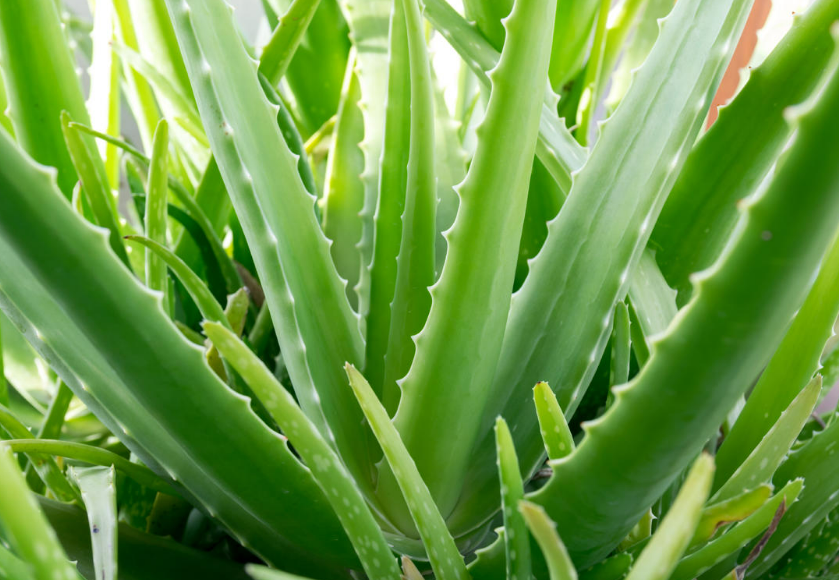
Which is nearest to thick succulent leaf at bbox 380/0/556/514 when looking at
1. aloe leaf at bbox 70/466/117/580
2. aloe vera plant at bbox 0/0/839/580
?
aloe vera plant at bbox 0/0/839/580

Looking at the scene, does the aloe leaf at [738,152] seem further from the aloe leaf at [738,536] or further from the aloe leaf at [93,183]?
the aloe leaf at [93,183]

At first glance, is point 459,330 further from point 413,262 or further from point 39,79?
point 39,79

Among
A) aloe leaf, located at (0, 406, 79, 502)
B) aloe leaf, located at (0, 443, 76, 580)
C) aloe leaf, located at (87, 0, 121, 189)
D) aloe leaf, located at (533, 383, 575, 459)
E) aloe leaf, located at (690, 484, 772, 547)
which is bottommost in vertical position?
aloe leaf, located at (0, 406, 79, 502)

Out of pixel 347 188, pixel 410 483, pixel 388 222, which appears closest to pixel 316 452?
A: pixel 410 483

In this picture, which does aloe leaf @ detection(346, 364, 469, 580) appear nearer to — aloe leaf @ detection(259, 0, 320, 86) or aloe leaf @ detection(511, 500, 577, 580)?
aloe leaf @ detection(511, 500, 577, 580)

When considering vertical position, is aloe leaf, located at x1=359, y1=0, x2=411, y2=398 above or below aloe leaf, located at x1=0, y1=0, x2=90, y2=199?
below

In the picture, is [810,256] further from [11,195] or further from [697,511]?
[11,195]

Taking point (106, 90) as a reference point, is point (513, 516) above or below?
below
